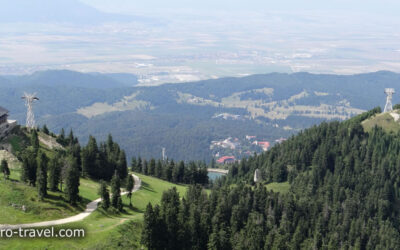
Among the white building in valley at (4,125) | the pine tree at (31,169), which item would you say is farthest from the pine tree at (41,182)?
the white building in valley at (4,125)

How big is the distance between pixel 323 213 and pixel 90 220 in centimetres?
8301

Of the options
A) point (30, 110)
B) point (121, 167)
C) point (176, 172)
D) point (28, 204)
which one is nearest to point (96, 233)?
point (28, 204)

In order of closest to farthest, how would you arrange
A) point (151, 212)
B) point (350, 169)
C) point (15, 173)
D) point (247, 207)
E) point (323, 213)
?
point (151, 212) → point (15, 173) → point (247, 207) → point (323, 213) → point (350, 169)

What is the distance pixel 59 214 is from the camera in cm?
8812

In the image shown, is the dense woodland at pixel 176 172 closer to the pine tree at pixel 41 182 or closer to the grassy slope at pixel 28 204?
the grassy slope at pixel 28 204

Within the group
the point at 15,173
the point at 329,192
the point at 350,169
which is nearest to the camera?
the point at 15,173

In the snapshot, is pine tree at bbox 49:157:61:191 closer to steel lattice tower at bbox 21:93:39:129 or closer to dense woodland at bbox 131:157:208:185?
steel lattice tower at bbox 21:93:39:129

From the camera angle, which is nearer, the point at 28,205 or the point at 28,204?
the point at 28,205

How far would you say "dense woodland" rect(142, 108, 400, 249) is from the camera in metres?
97.1

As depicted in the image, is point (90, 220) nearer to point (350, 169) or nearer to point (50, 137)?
point (50, 137)

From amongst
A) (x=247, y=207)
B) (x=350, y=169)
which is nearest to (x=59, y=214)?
(x=247, y=207)

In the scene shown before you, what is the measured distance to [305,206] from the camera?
470 feet

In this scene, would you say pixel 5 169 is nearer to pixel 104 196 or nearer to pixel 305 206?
pixel 104 196

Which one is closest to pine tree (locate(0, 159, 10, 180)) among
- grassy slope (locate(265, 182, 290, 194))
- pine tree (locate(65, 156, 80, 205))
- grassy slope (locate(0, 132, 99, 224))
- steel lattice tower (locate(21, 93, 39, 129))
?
grassy slope (locate(0, 132, 99, 224))
